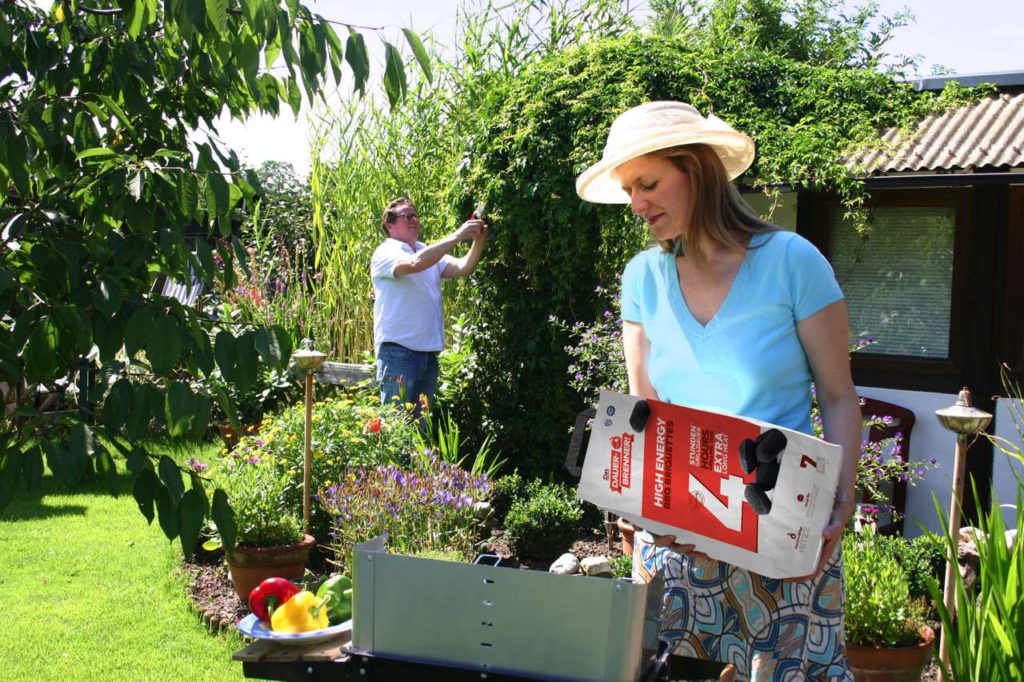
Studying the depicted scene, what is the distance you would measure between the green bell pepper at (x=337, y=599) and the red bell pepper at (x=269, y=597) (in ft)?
0.25

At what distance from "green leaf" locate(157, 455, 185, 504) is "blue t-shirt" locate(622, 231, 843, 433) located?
3.40ft

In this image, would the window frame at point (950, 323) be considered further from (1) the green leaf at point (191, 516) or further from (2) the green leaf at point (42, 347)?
(2) the green leaf at point (42, 347)

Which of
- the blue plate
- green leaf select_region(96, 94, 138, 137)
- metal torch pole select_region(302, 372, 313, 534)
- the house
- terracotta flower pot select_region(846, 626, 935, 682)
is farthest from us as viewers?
the house

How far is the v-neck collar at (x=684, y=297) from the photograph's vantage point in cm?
187

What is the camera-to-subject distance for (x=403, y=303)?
630 centimetres

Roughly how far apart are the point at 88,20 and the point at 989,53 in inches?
533

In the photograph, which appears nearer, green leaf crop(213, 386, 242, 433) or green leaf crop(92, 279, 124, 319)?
green leaf crop(92, 279, 124, 319)

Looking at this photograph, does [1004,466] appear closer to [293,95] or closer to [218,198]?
[293,95]

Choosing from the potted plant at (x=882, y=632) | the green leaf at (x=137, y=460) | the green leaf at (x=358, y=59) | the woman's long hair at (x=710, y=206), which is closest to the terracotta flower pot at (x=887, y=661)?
the potted plant at (x=882, y=632)

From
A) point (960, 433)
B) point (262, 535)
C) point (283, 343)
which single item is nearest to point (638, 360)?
point (283, 343)

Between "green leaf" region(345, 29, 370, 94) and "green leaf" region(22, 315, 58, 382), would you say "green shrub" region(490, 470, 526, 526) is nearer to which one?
"green leaf" region(22, 315, 58, 382)

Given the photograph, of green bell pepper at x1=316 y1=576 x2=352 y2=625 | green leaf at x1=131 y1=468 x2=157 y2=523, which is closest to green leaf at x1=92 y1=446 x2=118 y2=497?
Result: green leaf at x1=131 y1=468 x2=157 y2=523

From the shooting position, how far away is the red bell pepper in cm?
209

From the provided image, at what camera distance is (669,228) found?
76.8 inches
